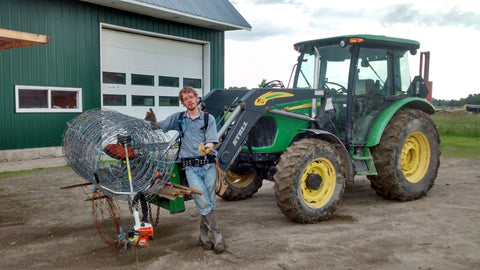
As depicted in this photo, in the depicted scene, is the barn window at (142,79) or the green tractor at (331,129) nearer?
the green tractor at (331,129)

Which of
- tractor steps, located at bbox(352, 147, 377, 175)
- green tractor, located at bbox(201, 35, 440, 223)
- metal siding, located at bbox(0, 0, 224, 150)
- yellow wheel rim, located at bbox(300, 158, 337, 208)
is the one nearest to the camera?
green tractor, located at bbox(201, 35, 440, 223)

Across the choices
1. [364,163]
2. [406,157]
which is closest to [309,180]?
[364,163]

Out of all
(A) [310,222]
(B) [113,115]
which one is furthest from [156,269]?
(A) [310,222]

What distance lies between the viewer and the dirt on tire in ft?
15.6

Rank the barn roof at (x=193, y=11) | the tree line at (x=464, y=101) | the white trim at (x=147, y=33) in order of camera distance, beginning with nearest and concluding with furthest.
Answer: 1. the barn roof at (x=193, y=11)
2. the white trim at (x=147, y=33)
3. the tree line at (x=464, y=101)

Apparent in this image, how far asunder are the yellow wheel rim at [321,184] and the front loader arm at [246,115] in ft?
2.63

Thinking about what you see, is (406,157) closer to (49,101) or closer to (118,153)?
(118,153)

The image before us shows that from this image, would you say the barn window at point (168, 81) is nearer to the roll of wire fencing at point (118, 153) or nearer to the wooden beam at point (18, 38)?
the wooden beam at point (18, 38)

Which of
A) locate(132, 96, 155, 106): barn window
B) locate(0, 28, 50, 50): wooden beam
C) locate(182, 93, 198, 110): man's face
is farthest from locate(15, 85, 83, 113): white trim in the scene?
locate(182, 93, 198, 110): man's face

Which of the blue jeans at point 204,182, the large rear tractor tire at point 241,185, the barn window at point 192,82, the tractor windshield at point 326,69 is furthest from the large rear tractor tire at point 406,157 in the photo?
the barn window at point 192,82

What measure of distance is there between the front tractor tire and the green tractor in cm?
1

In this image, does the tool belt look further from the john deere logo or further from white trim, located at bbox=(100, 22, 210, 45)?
white trim, located at bbox=(100, 22, 210, 45)

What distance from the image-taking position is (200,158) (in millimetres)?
5121

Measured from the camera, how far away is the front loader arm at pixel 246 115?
232 inches
